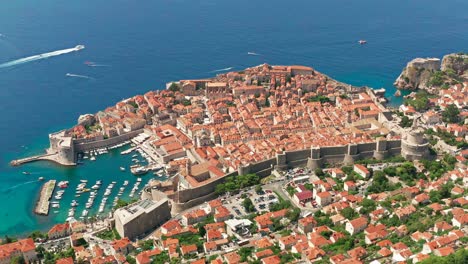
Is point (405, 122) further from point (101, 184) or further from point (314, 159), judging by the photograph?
point (101, 184)

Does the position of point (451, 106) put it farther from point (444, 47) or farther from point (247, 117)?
point (444, 47)

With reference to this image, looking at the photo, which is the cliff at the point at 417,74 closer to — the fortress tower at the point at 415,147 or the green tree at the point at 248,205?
the fortress tower at the point at 415,147

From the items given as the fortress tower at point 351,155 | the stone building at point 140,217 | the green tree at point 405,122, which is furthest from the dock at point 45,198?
the green tree at point 405,122

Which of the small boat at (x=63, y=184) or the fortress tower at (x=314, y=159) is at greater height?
the fortress tower at (x=314, y=159)

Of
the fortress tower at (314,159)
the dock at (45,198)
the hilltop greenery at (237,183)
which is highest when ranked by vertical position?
the fortress tower at (314,159)

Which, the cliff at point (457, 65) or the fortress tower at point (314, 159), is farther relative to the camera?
the cliff at point (457, 65)

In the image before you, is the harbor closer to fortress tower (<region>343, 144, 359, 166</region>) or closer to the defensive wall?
the defensive wall

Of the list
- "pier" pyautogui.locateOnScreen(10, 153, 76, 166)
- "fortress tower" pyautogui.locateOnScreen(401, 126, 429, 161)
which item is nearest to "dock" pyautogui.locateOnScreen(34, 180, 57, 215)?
"pier" pyautogui.locateOnScreen(10, 153, 76, 166)

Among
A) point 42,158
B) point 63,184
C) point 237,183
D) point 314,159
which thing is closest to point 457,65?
point 314,159
